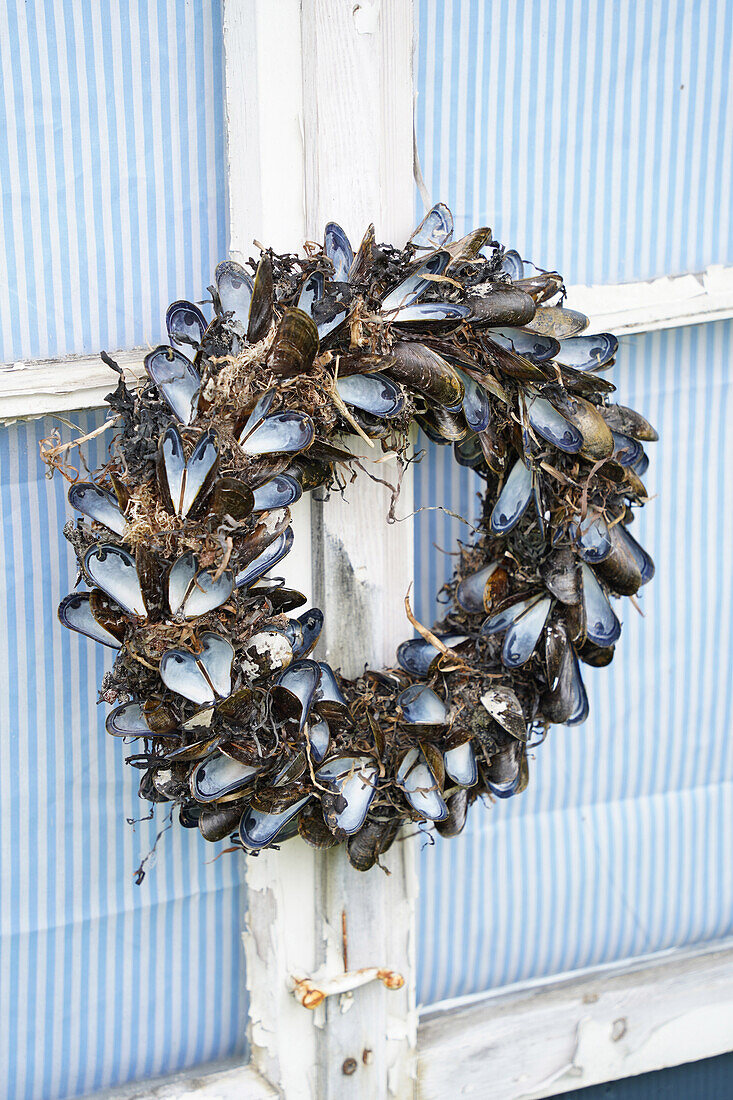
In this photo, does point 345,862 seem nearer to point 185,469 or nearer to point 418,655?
point 418,655

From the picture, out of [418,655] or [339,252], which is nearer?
[339,252]

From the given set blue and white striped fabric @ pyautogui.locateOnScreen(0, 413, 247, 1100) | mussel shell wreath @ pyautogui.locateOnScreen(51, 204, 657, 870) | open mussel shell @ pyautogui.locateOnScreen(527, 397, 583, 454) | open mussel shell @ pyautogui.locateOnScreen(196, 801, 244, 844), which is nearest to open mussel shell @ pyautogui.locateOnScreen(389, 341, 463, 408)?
mussel shell wreath @ pyautogui.locateOnScreen(51, 204, 657, 870)

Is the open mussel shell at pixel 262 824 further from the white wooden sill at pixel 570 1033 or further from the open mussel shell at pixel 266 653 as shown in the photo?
the white wooden sill at pixel 570 1033

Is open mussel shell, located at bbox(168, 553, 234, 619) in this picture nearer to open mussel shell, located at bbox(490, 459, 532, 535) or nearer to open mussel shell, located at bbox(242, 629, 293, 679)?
open mussel shell, located at bbox(242, 629, 293, 679)

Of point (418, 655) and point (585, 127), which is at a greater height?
point (585, 127)

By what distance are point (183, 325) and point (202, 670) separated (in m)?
0.31

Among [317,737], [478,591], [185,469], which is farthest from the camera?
[478,591]

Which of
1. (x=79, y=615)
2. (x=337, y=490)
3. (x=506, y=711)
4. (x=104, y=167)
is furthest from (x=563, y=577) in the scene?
(x=104, y=167)

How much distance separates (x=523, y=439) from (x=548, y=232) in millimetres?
324

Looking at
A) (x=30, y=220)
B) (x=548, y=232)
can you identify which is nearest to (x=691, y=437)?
(x=548, y=232)

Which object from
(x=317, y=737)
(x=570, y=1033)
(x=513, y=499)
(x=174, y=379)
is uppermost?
(x=174, y=379)

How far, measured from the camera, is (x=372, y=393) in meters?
0.76

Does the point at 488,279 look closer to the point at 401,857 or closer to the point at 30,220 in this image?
the point at 30,220

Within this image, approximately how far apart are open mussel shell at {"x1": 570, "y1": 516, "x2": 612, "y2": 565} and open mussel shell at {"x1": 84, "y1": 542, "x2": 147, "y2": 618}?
44cm
